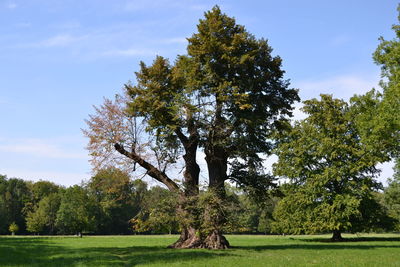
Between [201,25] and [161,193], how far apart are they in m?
13.1

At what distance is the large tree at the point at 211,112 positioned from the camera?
28.9 metres

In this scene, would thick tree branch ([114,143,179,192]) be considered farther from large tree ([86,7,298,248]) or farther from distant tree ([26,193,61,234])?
distant tree ([26,193,61,234])

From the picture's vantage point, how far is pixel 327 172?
47.0 m

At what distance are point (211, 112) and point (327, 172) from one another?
23819 millimetres

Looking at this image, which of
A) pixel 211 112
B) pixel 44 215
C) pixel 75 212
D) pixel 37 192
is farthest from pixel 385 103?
pixel 37 192

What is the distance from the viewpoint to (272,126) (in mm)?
32531

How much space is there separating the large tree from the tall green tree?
623 inches

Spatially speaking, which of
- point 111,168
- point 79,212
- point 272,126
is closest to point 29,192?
point 79,212

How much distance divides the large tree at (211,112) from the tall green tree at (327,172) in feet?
51.9

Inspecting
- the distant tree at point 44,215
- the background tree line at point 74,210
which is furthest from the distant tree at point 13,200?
the distant tree at point 44,215

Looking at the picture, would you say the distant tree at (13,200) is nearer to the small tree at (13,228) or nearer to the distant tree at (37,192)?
the distant tree at (37,192)

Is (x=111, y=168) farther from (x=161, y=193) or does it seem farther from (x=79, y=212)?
(x=79, y=212)

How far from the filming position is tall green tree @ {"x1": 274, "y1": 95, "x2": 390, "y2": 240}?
46625mm

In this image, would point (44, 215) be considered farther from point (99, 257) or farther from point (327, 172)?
point (99, 257)
